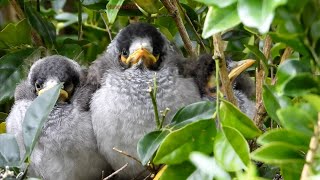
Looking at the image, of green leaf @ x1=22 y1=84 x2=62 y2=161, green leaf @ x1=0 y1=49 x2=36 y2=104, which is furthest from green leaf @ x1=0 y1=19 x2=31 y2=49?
green leaf @ x1=22 y1=84 x2=62 y2=161

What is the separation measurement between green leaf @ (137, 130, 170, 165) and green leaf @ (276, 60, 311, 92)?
305 mm

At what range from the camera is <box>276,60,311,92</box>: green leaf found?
96 cm

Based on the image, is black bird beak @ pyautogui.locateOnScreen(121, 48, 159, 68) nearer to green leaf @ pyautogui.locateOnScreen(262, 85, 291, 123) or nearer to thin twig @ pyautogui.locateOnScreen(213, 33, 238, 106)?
thin twig @ pyautogui.locateOnScreen(213, 33, 238, 106)

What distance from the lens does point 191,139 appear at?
111 cm

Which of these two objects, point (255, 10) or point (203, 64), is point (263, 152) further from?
point (203, 64)

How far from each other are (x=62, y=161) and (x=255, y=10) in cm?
87

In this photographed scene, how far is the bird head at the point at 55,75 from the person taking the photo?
1.76 meters

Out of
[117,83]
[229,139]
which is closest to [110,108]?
[117,83]

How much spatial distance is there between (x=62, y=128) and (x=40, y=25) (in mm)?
343

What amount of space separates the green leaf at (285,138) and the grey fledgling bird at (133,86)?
63 centimetres

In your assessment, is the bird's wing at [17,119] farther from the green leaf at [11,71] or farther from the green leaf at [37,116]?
the green leaf at [37,116]

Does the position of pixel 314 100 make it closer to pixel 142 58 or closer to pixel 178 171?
pixel 178 171

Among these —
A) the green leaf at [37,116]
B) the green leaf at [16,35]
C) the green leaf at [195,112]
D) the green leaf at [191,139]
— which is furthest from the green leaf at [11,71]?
the green leaf at [191,139]

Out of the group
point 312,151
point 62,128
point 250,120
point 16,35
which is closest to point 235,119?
point 250,120
